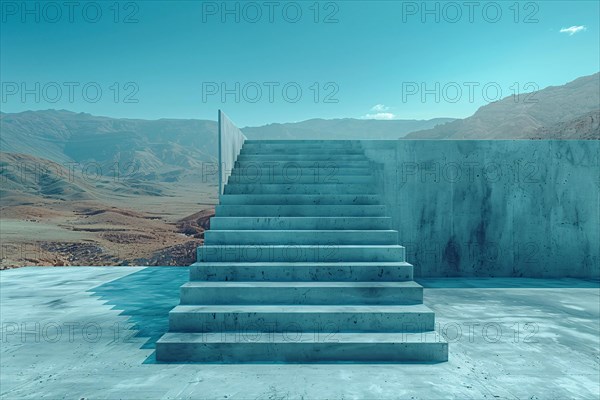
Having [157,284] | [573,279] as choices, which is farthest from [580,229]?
[157,284]

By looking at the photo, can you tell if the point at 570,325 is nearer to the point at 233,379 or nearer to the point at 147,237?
the point at 233,379

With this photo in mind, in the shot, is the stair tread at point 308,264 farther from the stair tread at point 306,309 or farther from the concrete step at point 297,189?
the concrete step at point 297,189

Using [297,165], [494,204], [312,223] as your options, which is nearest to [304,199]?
[312,223]

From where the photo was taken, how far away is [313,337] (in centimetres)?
305

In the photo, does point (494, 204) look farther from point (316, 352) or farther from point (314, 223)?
point (316, 352)

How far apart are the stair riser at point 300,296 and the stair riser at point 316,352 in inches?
21.1

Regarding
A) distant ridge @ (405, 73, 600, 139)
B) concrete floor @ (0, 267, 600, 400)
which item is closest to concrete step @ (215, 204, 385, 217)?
concrete floor @ (0, 267, 600, 400)

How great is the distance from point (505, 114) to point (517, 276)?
71.8 m

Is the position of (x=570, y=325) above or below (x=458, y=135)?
below

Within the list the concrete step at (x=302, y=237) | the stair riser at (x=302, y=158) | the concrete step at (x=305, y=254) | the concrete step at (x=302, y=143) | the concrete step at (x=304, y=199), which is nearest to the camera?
the concrete step at (x=305, y=254)

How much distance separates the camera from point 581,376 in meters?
2.69

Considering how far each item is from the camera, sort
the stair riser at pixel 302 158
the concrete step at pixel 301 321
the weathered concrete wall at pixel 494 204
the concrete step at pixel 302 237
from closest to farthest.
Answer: the concrete step at pixel 301 321, the concrete step at pixel 302 237, the stair riser at pixel 302 158, the weathered concrete wall at pixel 494 204

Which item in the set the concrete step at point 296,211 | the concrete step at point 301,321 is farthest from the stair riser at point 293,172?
the concrete step at point 301,321

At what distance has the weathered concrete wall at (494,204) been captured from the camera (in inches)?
243
